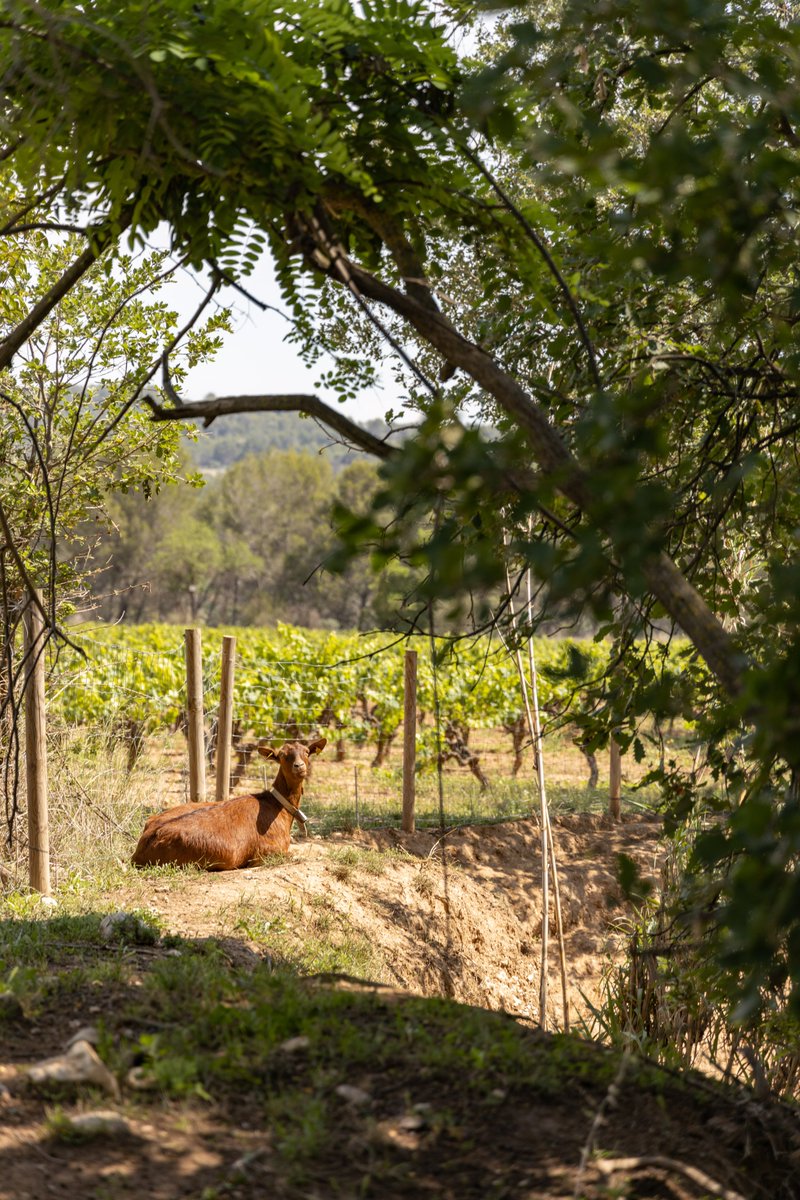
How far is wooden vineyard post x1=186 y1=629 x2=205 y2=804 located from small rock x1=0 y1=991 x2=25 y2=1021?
557 centimetres

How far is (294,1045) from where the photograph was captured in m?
2.97

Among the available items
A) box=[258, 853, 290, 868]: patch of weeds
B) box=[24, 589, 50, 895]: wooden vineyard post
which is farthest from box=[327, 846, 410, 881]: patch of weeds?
box=[24, 589, 50, 895]: wooden vineyard post

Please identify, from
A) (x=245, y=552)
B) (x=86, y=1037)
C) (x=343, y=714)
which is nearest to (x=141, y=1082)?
→ (x=86, y=1037)

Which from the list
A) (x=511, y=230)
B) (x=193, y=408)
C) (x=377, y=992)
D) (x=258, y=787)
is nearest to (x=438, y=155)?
(x=511, y=230)

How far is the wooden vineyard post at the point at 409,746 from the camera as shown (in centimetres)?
1006

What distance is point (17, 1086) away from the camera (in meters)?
2.78

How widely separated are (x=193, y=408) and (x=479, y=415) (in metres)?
5.24

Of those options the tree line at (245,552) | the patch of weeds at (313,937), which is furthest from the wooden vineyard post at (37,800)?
the tree line at (245,552)

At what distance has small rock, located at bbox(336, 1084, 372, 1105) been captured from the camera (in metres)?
2.72

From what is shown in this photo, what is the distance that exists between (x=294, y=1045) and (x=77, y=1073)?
1.95 ft

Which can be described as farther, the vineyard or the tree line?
the tree line

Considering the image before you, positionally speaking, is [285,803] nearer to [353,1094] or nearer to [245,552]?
[353,1094]

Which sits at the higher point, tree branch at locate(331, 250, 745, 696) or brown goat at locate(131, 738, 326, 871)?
tree branch at locate(331, 250, 745, 696)

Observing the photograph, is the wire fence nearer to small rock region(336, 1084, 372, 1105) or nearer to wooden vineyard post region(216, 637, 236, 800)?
wooden vineyard post region(216, 637, 236, 800)
